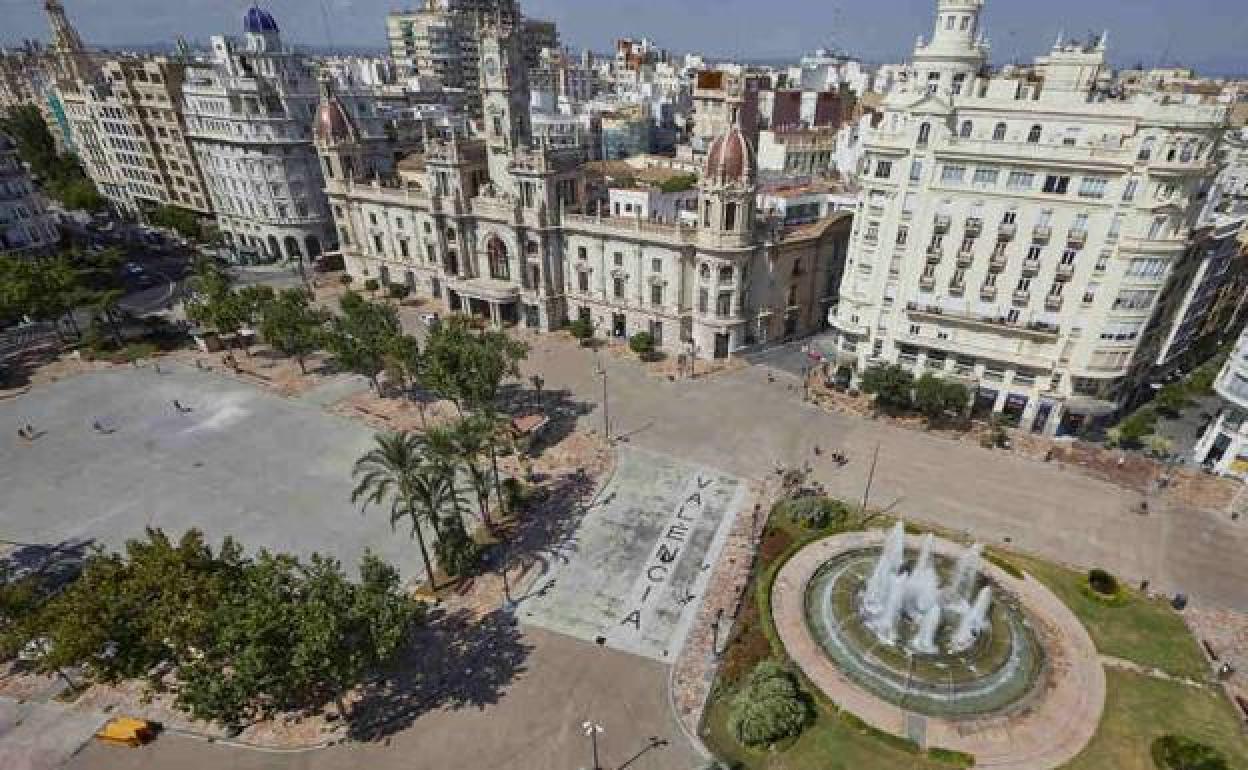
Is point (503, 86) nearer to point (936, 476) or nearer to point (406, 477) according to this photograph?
point (406, 477)

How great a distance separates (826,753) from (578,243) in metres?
61.7

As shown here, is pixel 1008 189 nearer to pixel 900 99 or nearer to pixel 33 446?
pixel 900 99

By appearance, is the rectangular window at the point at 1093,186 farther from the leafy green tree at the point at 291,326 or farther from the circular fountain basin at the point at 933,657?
the leafy green tree at the point at 291,326

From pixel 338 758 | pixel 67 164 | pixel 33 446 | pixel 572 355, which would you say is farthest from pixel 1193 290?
pixel 67 164

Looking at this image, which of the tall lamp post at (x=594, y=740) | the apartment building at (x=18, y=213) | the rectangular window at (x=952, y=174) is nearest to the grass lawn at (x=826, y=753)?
the tall lamp post at (x=594, y=740)

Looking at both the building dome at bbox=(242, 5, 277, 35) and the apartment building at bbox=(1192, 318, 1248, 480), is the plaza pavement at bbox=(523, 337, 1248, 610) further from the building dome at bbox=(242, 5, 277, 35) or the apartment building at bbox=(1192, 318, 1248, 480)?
the building dome at bbox=(242, 5, 277, 35)

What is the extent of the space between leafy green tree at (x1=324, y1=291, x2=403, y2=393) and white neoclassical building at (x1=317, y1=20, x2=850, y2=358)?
18.8 meters

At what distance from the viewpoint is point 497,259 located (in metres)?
84.8

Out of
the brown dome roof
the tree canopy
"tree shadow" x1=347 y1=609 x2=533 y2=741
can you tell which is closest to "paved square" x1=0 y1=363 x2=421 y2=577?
"tree shadow" x1=347 y1=609 x2=533 y2=741

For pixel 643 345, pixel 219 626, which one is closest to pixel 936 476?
pixel 643 345

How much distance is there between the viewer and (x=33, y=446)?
60594 mm

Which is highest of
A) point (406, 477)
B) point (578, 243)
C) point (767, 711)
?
point (578, 243)

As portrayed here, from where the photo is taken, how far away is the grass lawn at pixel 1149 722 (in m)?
32.2

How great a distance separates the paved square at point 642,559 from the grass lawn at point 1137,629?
23.9 m
